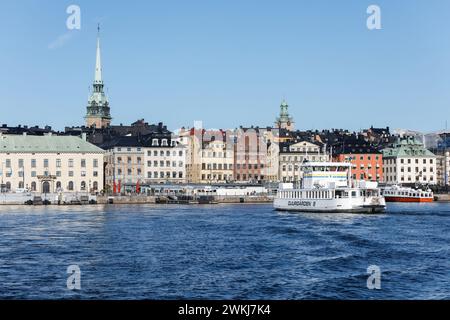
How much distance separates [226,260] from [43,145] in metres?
80.3

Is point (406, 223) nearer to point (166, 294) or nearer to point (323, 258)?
point (323, 258)

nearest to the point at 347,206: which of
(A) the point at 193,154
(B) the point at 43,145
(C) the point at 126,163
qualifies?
(B) the point at 43,145

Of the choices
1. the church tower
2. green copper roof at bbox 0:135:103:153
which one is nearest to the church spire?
the church tower

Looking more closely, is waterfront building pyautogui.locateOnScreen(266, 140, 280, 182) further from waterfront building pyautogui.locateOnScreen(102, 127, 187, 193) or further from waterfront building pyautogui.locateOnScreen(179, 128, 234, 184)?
waterfront building pyautogui.locateOnScreen(102, 127, 187, 193)

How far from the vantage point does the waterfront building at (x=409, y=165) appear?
439 ft

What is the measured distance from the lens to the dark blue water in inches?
904

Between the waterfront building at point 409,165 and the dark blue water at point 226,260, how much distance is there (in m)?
84.0

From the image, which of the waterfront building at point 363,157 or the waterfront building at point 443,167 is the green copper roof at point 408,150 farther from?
the waterfront building at point 443,167

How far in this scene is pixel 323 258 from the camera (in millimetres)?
31547

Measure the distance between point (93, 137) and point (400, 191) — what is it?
57.5m

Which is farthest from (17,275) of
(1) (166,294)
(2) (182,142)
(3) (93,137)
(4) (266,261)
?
(3) (93,137)

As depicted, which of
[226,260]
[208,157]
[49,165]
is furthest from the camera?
[208,157]

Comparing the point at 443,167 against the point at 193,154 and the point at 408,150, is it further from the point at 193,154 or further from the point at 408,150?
the point at 193,154

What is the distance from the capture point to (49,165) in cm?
10556
